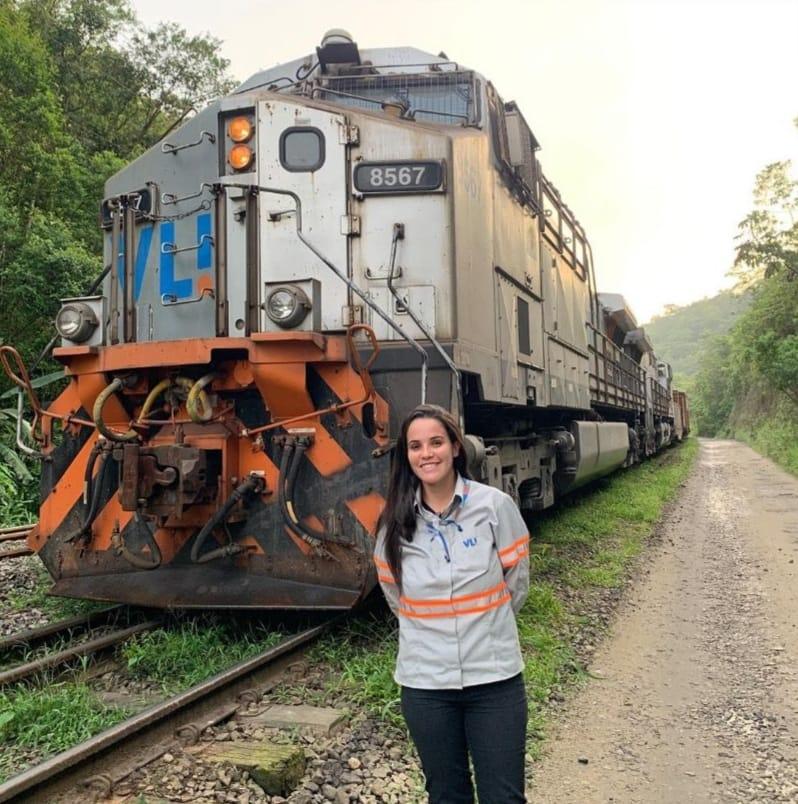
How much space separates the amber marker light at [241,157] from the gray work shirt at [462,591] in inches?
127

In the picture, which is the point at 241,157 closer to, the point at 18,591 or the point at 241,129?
the point at 241,129

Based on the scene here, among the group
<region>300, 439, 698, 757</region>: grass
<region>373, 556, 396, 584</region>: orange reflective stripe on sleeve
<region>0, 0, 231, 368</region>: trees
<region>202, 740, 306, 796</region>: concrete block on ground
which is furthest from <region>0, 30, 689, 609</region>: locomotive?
<region>0, 0, 231, 368</region>: trees

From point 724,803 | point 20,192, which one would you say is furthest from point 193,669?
point 20,192

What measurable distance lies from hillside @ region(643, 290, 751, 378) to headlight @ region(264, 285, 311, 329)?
13447cm

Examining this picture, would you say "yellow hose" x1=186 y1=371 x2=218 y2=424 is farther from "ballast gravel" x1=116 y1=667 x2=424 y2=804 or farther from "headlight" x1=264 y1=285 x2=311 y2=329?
"ballast gravel" x1=116 y1=667 x2=424 y2=804

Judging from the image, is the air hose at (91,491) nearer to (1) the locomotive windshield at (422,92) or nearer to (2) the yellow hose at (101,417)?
(2) the yellow hose at (101,417)

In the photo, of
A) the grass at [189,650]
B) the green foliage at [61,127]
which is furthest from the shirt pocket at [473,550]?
the green foliage at [61,127]

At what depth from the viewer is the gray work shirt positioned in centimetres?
190

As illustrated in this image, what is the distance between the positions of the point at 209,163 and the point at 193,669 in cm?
306

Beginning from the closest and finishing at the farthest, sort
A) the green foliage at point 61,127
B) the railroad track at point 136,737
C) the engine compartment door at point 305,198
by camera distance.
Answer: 1. the railroad track at point 136,737
2. the engine compartment door at point 305,198
3. the green foliage at point 61,127

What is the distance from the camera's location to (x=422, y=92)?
17.4 feet

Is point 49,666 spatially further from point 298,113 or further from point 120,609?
point 298,113

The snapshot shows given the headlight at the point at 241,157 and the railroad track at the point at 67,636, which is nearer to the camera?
the railroad track at the point at 67,636

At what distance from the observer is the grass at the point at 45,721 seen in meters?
2.96
